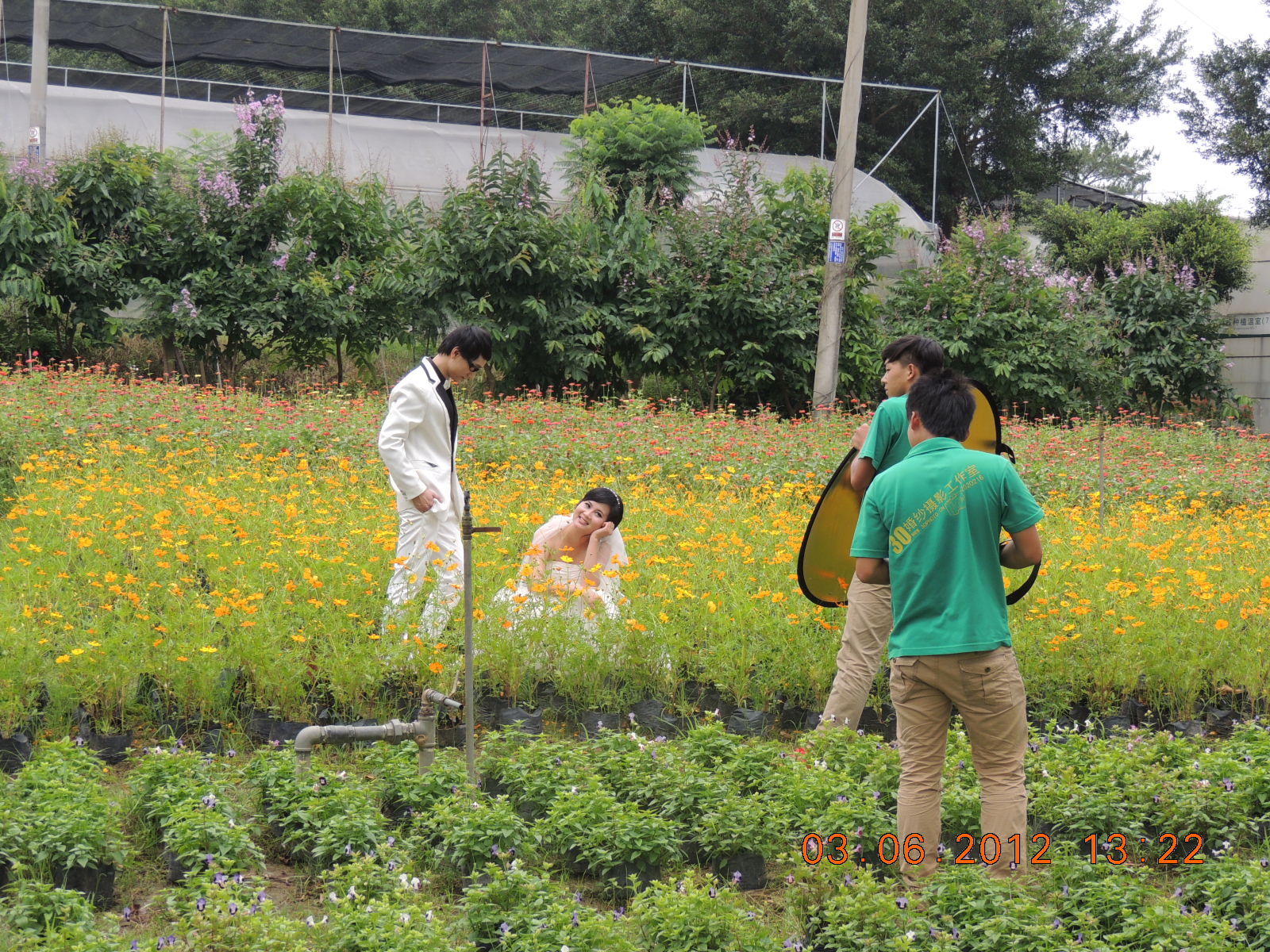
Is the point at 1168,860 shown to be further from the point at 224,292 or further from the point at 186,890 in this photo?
the point at 224,292

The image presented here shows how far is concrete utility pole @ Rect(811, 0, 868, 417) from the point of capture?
39.2 ft

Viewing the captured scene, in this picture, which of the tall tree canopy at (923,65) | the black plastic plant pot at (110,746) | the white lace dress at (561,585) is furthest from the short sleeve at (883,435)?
the tall tree canopy at (923,65)

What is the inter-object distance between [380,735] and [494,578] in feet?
6.21

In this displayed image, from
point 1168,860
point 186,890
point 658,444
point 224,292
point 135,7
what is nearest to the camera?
point 186,890

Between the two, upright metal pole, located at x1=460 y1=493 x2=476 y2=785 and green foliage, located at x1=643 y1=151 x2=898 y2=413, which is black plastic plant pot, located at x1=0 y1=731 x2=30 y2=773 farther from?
green foliage, located at x1=643 y1=151 x2=898 y2=413

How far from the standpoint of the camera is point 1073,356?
48.3 ft

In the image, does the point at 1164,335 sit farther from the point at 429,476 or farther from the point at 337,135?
the point at 429,476

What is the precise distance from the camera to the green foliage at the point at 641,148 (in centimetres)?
1501

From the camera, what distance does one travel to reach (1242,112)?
79.4ft

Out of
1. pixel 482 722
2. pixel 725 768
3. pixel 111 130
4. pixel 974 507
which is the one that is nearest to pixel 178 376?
pixel 111 130

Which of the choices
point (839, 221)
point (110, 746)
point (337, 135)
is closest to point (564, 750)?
point (110, 746)

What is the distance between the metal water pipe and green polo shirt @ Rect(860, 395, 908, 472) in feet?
5.26

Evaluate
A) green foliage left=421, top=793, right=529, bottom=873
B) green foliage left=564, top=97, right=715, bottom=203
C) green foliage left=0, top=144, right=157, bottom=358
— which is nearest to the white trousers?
green foliage left=421, top=793, right=529, bottom=873

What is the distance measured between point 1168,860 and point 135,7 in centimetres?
1703
